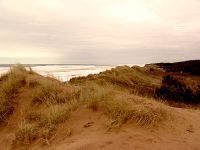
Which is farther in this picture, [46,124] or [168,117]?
[46,124]

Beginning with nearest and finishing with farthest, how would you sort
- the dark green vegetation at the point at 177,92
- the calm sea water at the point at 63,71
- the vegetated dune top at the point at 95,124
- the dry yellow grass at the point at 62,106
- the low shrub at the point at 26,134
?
the vegetated dune top at the point at 95,124 → the dry yellow grass at the point at 62,106 → the low shrub at the point at 26,134 → the dark green vegetation at the point at 177,92 → the calm sea water at the point at 63,71

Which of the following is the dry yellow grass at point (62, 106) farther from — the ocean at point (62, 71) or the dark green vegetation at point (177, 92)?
the dark green vegetation at point (177, 92)

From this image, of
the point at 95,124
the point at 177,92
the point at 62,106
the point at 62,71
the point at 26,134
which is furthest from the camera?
the point at 62,71

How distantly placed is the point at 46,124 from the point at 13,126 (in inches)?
67.5

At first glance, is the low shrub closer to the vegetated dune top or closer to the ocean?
the vegetated dune top

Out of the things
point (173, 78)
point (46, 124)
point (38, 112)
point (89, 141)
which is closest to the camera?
point (89, 141)

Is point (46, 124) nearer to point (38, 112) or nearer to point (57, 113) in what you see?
point (57, 113)

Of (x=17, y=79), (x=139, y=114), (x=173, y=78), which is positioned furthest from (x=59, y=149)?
(x=173, y=78)

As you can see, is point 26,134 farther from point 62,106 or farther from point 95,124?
point 95,124

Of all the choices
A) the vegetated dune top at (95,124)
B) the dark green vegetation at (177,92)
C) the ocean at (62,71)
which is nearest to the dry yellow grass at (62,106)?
the vegetated dune top at (95,124)

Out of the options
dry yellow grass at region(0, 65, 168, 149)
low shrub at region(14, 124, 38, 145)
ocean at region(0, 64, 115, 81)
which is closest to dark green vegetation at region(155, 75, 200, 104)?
ocean at region(0, 64, 115, 81)

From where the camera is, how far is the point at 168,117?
7082mm

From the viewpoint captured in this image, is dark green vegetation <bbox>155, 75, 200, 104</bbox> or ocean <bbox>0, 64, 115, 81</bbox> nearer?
dark green vegetation <bbox>155, 75, 200, 104</bbox>

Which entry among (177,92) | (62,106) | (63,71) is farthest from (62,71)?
(62,106)
